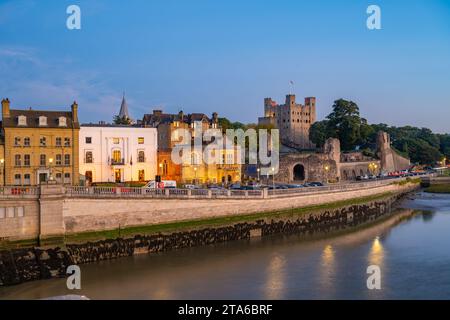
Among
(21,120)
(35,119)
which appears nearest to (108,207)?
(21,120)

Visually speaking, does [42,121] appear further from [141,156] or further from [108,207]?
[108,207]

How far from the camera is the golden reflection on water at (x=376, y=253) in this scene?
2922 centimetres


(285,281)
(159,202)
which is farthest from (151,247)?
(285,281)

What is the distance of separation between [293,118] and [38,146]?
111 meters

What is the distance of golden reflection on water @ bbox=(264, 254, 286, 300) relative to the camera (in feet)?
75.2

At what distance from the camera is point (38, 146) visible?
43.3 meters

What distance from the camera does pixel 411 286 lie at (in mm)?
23812

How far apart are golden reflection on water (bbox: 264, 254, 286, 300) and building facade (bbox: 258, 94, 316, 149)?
374 feet

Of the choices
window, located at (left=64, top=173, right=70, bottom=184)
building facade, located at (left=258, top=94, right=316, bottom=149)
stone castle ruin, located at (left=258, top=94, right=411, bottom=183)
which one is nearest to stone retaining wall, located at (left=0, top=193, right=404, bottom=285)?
window, located at (left=64, top=173, right=70, bottom=184)

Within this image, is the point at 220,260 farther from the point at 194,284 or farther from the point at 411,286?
the point at 411,286
